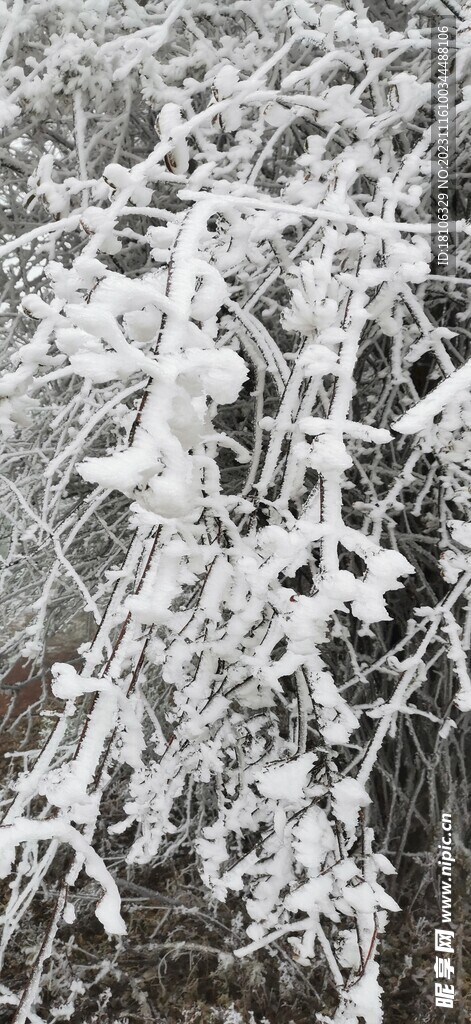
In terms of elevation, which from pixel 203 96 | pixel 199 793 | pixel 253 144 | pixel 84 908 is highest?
pixel 203 96

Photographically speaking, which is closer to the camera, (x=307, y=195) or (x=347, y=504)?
(x=307, y=195)

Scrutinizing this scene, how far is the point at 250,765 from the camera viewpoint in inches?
49.4

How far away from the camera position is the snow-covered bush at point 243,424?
1.75ft

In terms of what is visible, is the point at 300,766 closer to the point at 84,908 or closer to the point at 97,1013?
the point at 97,1013

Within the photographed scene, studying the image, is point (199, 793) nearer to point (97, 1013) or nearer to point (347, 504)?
point (97, 1013)

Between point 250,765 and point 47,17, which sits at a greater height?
point 47,17

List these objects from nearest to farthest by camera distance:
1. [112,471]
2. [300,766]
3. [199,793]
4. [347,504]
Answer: [112,471]
[300,766]
[347,504]
[199,793]

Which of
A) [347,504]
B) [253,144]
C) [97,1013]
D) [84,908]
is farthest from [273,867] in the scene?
[84,908]

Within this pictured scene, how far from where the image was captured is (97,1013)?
2264 millimetres

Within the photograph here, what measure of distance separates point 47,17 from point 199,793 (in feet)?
8.63

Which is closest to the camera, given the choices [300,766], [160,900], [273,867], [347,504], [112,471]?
[112,471]

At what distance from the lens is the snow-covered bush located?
0.53 meters

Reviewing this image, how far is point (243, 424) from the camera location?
77.4 inches

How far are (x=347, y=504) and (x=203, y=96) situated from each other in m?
1.44
